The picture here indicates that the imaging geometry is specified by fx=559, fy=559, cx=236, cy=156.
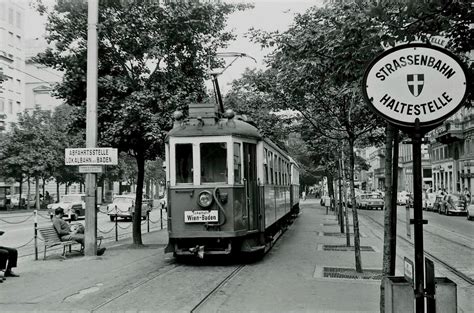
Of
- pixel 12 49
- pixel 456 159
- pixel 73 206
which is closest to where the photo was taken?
pixel 73 206

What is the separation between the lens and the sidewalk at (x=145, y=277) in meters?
7.80

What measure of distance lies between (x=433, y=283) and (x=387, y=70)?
155 cm

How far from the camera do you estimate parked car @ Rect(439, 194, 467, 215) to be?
3600 centimetres

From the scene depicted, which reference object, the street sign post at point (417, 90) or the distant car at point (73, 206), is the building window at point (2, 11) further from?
the street sign post at point (417, 90)

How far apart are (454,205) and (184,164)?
28553 millimetres

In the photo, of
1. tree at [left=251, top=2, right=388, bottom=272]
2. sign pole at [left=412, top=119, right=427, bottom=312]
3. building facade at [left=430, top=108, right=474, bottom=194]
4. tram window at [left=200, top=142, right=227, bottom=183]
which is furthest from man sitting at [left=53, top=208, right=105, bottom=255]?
building facade at [left=430, top=108, right=474, bottom=194]

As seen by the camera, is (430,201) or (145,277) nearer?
(145,277)

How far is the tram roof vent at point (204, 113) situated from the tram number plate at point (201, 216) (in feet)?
6.54

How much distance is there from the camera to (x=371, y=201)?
156ft

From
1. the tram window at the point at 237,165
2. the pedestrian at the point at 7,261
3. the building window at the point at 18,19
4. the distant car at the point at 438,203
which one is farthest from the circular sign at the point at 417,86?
the building window at the point at 18,19

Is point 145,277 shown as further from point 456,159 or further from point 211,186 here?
point 456,159

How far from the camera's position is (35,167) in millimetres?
A: 45531

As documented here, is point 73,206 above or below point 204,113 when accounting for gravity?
below

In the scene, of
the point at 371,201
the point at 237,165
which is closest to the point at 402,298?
the point at 237,165
